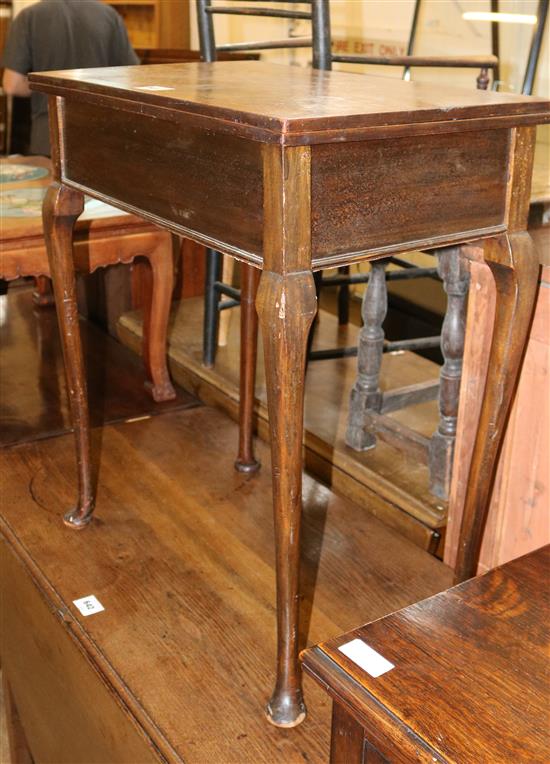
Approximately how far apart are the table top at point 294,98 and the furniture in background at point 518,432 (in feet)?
0.95

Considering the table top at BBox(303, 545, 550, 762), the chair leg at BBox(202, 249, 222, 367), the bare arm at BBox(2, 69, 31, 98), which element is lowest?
the chair leg at BBox(202, 249, 222, 367)

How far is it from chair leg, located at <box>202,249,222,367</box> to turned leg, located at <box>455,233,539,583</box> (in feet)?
3.83

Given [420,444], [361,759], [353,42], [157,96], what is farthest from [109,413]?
[353,42]

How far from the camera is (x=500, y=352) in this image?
118 cm

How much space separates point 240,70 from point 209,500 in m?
0.77

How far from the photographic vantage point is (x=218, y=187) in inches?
38.9

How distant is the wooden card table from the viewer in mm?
907

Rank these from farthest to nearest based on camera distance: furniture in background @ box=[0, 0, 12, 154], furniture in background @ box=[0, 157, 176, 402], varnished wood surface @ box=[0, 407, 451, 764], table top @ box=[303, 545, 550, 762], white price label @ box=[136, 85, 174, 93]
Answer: furniture in background @ box=[0, 0, 12, 154] < furniture in background @ box=[0, 157, 176, 402] < varnished wood surface @ box=[0, 407, 451, 764] < white price label @ box=[136, 85, 174, 93] < table top @ box=[303, 545, 550, 762]

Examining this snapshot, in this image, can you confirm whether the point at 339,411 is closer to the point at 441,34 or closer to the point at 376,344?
the point at 376,344

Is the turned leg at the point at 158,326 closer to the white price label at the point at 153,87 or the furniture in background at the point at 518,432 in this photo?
the furniture in background at the point at 518,432

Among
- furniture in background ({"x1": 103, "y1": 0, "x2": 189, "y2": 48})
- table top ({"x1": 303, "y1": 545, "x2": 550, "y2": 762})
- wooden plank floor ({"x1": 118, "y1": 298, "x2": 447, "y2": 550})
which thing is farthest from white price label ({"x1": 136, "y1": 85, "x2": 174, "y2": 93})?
furniture in background ({"x1": 103, "y1": 0, "x2": 189, "y2": 48})

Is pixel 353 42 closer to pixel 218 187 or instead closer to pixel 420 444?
pixel 420 444

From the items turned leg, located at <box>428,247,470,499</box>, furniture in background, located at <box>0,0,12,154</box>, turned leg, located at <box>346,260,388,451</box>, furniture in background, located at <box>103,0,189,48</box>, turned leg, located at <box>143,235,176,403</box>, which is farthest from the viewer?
furniture in background, located at <box>103,0,189,48</box>

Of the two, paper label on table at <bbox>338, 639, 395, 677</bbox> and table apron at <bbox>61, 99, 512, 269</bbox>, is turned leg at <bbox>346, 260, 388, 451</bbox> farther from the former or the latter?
paper label on table at <bbox>338, 639, 395, 677</bbox>
